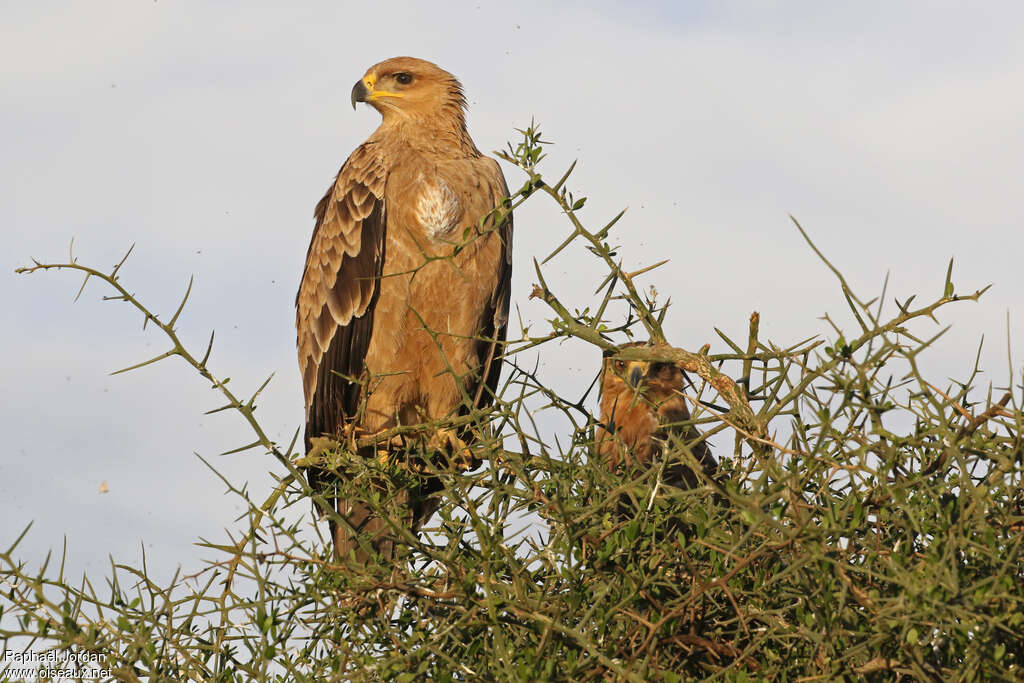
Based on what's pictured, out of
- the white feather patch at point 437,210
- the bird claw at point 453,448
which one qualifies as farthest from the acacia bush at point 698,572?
the white feather patch at point 437,210

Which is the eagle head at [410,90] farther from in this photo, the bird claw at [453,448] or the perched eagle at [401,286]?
the bird claw at [453,448]

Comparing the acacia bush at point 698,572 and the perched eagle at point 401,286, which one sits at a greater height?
the perched eagle at point 401,286

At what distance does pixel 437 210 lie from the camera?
20.8 feet

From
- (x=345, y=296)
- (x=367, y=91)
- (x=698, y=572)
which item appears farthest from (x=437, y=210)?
(x=698, y=572)

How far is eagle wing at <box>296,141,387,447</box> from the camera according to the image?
6449 millimetres

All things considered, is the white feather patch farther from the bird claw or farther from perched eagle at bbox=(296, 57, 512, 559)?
the bird claw

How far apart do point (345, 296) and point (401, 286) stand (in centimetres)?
39

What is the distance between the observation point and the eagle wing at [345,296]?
21.2 feet

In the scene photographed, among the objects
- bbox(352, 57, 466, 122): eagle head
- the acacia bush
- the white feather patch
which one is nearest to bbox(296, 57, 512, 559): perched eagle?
the white feather patch

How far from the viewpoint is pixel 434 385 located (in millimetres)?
6496

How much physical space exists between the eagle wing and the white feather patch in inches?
10.3

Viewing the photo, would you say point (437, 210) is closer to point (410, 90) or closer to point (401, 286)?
point (401, 286)

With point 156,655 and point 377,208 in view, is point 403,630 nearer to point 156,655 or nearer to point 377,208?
point 156,655

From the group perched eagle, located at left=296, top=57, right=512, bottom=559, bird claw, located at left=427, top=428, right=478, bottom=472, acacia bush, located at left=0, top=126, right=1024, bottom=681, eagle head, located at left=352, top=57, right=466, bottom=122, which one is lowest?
acacia bush, located at left=0, top=126, right=1024, bottom=681
